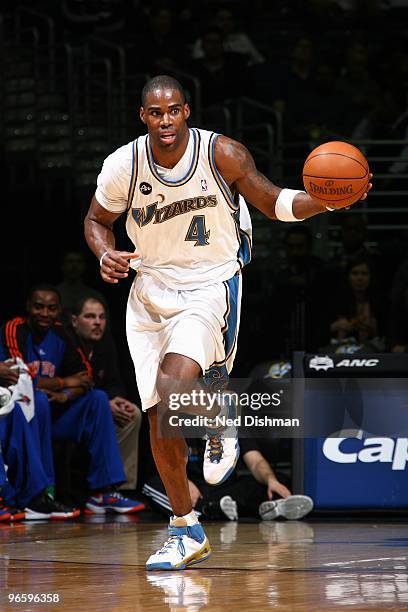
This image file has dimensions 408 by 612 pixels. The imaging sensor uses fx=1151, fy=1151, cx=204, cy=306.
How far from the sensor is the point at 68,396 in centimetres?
814

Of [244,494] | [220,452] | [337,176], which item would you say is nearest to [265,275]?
[244,494]

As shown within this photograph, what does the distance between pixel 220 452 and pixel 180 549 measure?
63 centimetres

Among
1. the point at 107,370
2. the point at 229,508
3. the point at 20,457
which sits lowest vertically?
the point at 229,508

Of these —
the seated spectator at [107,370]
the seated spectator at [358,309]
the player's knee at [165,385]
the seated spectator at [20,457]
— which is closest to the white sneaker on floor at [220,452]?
the player's knee at [165,385]

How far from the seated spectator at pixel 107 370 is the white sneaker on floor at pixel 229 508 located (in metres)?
1.27

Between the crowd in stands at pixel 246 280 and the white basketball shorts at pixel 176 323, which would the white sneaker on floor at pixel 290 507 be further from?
the white basketball shorts at pixel 176 323

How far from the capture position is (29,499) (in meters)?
7.57

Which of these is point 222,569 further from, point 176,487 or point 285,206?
point 285,206

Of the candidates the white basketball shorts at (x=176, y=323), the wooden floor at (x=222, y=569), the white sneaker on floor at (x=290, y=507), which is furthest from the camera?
the white sneaker on floor at (x=290, y=507)

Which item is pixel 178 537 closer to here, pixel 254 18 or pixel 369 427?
pixel 369 427

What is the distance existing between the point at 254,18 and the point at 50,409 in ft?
23.8

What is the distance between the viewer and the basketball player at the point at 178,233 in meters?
5.29

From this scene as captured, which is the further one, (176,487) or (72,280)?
(72,280)

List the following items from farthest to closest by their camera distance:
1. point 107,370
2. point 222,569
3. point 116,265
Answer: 1. point 107,370
2. point 222,569
3. point 116,265
